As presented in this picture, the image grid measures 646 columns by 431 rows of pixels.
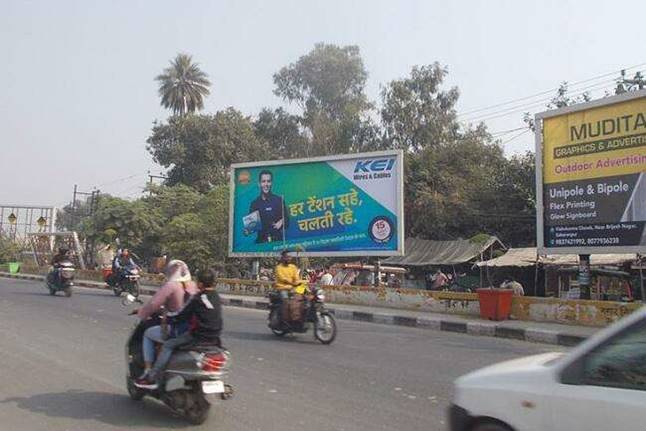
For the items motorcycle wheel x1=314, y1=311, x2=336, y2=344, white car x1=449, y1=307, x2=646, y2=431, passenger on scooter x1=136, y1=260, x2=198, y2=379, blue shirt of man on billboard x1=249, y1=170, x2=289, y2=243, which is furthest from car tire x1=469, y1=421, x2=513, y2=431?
blue shirt of man on billboard x1=249, y1=170, x2=289, y2=243

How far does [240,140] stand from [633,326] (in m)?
45.5

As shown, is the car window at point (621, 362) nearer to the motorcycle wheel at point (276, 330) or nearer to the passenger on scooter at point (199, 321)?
the passenger on scooter at point (199, 321)

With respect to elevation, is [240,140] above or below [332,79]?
below

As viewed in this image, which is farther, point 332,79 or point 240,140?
point 332,79

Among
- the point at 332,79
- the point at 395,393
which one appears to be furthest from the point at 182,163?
the point at 395,393

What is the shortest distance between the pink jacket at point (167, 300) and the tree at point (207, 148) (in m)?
41.6

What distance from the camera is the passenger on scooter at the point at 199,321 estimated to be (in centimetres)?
564

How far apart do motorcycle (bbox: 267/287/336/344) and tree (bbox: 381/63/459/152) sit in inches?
1227

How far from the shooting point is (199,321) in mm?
5629

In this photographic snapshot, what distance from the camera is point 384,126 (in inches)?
1655

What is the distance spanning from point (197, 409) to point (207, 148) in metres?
42.7

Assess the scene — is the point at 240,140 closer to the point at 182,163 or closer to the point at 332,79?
the point at 182,163

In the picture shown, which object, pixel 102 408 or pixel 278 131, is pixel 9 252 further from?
pixel 102 408

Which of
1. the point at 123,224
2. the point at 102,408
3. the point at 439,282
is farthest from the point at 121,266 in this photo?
the point at 102,408
